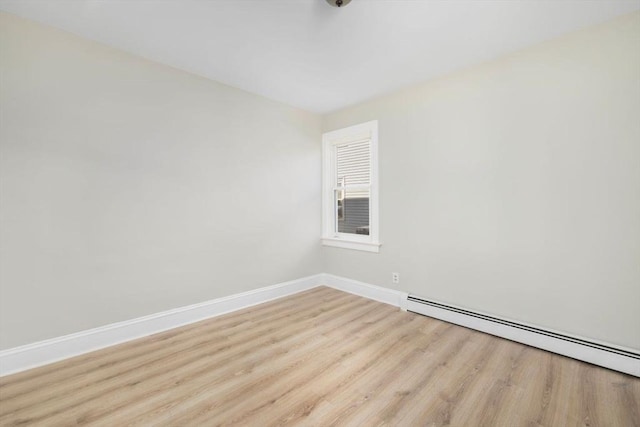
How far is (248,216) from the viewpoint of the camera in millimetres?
3279

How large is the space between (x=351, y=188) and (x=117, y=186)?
8.94ft

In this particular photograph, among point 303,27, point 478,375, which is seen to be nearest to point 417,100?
point 303,27

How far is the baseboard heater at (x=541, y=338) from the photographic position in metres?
1.93

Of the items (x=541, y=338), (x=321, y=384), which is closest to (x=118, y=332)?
(x=321, y=384)

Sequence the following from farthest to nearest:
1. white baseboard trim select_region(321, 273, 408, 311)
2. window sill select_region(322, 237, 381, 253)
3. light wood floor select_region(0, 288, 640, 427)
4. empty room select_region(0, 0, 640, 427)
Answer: window sill select_region(322, 237, 381, 253) < white baseboard trim select_region(321, 273, 408, 311) < empty room select_region(0, 0, 640, 427) < light wood floor select_region(0, 288, 640, 427)

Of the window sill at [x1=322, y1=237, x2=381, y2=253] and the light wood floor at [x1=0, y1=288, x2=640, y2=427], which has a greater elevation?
the window sill at [x1=322, y1=237, x2=381, y2=253]

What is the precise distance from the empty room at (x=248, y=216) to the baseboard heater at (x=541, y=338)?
2 centimetres

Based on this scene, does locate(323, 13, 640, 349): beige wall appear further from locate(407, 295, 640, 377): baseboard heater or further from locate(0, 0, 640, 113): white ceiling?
locate(0, 0, 640, 113): white ceiling

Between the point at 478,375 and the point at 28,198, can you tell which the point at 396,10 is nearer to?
the point at 478,375

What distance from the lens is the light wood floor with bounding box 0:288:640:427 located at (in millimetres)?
1545

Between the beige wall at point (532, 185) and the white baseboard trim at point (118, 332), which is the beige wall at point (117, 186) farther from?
the beige wall at point (532, 185)

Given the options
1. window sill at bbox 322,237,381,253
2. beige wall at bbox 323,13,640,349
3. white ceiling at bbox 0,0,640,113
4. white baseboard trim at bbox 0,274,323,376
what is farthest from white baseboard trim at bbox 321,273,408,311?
white ceiling at bbox 0,0,640,113

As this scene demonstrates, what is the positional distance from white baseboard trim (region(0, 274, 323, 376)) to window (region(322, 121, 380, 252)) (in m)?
1.29

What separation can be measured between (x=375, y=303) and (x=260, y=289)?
4.77ft
